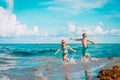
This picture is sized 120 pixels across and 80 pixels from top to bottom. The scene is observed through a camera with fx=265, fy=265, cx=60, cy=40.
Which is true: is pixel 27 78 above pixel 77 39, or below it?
below

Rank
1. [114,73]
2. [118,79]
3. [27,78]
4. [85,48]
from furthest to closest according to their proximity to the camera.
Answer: [85,48]
[27,78]
[114,73]
[118,79]

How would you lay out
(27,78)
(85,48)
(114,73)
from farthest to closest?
(85,48) < (27,78) < (114,73)

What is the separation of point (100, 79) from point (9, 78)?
500 cm

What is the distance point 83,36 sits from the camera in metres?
23.0

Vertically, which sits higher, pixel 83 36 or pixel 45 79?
pixel 83 36

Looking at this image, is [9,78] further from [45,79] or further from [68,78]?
[68,78]

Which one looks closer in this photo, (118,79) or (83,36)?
(118,79)

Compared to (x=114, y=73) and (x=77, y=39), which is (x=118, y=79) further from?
(x=77, y=39)

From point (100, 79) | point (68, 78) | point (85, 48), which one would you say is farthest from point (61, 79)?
point (85, 48)

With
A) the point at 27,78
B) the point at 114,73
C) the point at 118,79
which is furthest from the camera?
the point at 27,78

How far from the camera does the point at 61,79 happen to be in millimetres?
12609

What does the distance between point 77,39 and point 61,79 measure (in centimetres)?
1050

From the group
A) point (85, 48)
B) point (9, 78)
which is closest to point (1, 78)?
point (9, 78)

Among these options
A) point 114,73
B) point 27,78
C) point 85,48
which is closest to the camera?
point 114,73
